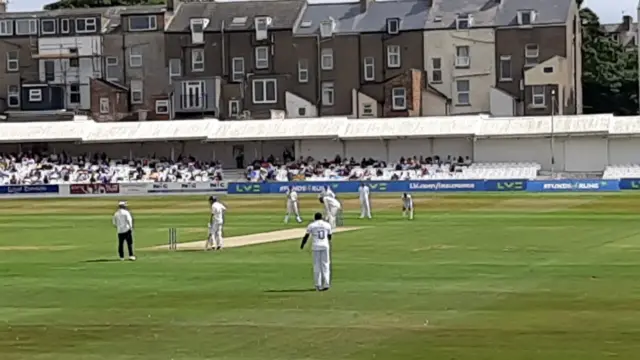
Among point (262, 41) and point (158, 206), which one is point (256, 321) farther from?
point (262, 41)

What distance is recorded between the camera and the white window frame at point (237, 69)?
301ft

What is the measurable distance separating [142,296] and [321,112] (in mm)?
68506

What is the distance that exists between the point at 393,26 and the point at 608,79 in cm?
2449

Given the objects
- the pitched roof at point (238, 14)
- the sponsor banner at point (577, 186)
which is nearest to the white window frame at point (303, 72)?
the pitched roof at point (238, 14)

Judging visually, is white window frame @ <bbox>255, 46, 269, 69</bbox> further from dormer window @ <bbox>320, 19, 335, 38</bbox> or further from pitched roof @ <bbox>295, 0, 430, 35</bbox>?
dormer window @ <bbox>320, 19, 335, 38</bbox>

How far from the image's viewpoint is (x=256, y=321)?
63.1ft

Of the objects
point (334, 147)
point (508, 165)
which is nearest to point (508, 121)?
point (508, 165)

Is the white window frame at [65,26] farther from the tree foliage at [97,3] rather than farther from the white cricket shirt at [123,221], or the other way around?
the white cricket shirt at [123,221]

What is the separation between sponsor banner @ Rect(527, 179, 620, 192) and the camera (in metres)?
68.7

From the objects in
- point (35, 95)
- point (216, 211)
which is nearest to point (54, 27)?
point (35, 95)

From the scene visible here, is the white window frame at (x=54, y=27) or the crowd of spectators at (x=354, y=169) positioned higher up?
the white window frame at (x=54, y=27)

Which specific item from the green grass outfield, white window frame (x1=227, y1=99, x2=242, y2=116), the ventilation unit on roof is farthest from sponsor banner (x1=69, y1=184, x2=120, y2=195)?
the green grass outfield

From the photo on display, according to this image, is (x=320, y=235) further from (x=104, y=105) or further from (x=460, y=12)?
(x=104, y=105)

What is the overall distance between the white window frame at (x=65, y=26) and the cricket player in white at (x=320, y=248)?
7437 centimetres
